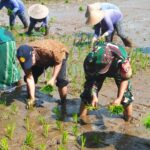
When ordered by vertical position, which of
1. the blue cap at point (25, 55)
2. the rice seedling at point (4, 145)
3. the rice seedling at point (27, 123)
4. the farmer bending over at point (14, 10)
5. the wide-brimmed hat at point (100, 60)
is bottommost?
the rice seedling at point (27, 123)

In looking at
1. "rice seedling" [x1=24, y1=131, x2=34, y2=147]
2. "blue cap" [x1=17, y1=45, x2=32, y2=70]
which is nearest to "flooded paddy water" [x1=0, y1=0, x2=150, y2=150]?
"rice seedling" [x1=24, y1=131, x2=34, y2=147]

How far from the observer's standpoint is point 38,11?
968cm

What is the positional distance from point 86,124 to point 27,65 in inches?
40.6

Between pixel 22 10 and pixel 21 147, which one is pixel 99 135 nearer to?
pixel 21 147

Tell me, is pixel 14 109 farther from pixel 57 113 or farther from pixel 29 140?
pixel 29 140

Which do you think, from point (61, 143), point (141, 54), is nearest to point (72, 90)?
point (61, 143)

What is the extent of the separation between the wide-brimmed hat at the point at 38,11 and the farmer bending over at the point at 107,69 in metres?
4.84

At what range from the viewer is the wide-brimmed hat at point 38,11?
9.61 meters

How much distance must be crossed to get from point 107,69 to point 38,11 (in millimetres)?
5387

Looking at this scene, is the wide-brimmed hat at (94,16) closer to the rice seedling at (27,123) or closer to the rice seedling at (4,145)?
the rice seedling at (27,123)

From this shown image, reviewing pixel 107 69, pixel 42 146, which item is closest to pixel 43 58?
pixel 107 69

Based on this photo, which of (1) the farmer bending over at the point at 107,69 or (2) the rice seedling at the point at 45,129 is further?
(2) the rice seedling at the point at 45,129

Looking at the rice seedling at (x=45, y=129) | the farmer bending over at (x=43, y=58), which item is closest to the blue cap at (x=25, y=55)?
the farmer bending over at (x=43, y=58)

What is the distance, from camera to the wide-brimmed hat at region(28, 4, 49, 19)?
9.61 metres
